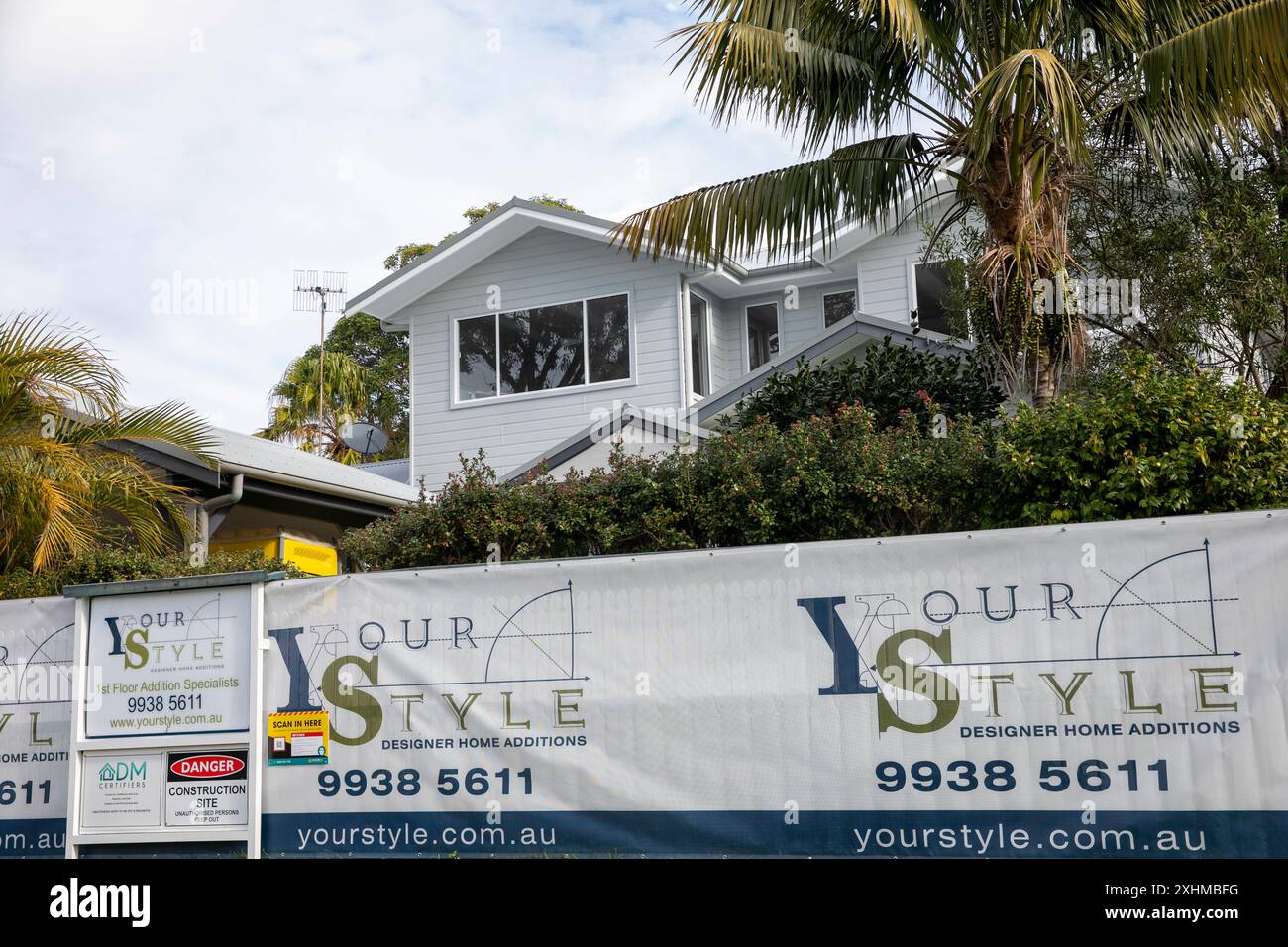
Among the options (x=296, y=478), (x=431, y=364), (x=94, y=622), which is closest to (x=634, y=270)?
(x=431, y=364)

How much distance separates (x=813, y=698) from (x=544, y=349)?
42.2ft

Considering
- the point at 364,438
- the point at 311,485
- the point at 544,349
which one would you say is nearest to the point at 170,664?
the point at 311,485

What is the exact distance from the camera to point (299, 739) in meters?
7.98

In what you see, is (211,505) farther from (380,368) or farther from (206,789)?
(380,368)

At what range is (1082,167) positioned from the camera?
11789 mm

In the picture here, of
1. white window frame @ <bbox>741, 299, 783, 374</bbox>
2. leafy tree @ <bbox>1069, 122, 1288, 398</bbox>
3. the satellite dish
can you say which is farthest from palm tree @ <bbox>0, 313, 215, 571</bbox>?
the satellite dish

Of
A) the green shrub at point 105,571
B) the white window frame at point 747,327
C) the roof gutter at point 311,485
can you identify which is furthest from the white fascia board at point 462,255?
the green shrub at point 105,571

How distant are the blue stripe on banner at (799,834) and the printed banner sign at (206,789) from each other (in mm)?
258

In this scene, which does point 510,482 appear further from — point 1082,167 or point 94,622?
point 1082,167

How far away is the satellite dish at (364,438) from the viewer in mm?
27856

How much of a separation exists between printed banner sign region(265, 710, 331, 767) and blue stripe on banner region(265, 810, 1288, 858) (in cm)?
37

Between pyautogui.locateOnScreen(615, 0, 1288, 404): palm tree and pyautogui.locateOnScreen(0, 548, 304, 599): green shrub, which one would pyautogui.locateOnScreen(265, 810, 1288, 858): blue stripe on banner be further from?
pyautogui.locateOnScreen(615, 0, 1288, 404): palm tree

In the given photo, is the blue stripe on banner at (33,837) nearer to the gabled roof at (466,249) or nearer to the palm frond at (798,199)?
the palm frond at (798,199)

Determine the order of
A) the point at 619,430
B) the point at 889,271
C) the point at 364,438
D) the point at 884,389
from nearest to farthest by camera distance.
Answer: the point at 884,389 < the point at 619,430 < the point at 889,271 < the point at 364,438
